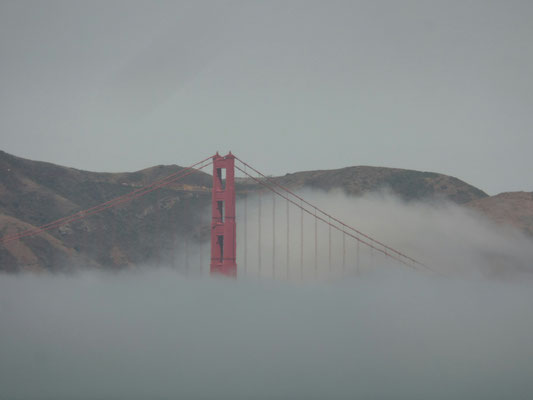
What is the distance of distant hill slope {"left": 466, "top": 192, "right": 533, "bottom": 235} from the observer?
485 feet

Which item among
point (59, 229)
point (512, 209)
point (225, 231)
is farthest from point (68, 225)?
point (512, 209)

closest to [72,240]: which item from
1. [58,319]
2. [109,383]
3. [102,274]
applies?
[102,274]

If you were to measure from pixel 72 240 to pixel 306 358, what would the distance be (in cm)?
6869

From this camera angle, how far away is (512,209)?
15312cm

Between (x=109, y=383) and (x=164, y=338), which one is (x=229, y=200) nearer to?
(x=109, y=383)

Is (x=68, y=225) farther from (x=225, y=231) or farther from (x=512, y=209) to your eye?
(x=512, y=209)

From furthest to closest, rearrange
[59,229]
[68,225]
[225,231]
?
[68,225] → [59,229] → [225,231]

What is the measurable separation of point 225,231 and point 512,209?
9035cm

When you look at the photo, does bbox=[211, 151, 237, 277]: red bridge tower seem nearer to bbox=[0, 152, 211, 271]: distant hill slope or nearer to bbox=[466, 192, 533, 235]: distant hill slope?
bbox=[0, 152, 211, 271]: distant hill slope

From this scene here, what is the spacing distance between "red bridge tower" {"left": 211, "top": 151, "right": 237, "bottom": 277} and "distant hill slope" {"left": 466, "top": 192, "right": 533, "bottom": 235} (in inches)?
3222

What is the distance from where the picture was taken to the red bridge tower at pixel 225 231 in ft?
289

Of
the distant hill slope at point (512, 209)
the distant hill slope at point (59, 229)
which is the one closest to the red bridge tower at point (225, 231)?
the distant hill slope at point (59, 229)

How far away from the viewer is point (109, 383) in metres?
144

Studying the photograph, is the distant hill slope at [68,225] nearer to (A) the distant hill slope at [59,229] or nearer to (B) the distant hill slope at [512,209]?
(A) the distant hill slope at [59,229]
